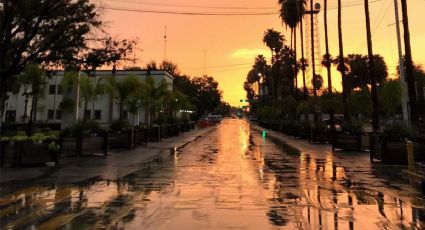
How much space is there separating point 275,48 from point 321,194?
68509mm

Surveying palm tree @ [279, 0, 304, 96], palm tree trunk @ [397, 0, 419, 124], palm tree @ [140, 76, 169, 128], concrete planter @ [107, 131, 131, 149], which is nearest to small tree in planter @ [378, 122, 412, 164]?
palm tree trunk @ [397, 0, 419, 124]

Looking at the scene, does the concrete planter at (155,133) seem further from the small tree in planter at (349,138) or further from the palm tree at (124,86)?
the small tree in planter at (349,138)

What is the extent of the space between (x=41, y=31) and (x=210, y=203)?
61.5 feet

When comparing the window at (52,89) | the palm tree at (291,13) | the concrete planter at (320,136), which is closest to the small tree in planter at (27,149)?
the concrete planter at (320,136)

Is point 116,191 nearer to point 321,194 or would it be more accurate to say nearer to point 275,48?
point 321,194

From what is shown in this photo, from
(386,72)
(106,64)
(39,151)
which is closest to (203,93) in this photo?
(386,72)

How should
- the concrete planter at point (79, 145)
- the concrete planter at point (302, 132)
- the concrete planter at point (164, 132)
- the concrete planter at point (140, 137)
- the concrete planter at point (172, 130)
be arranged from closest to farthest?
the concrete planter at point (79, 145)
the concrete planter at point (140, 137)
the concrete planter at point (302, 132)
the concrete planter at point (164, 132)
the concrete planter at point (172, 130)

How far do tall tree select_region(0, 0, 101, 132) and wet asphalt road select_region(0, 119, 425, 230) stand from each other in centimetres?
1268

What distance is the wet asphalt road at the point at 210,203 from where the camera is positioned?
23.9 ft

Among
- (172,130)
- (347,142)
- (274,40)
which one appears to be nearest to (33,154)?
(347,142)

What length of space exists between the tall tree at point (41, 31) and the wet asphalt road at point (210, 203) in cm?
1268

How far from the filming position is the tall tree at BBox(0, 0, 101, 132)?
2177cm

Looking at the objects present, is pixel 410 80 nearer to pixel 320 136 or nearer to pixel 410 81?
pixel 410 81

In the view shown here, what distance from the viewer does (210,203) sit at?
901 centimetres
